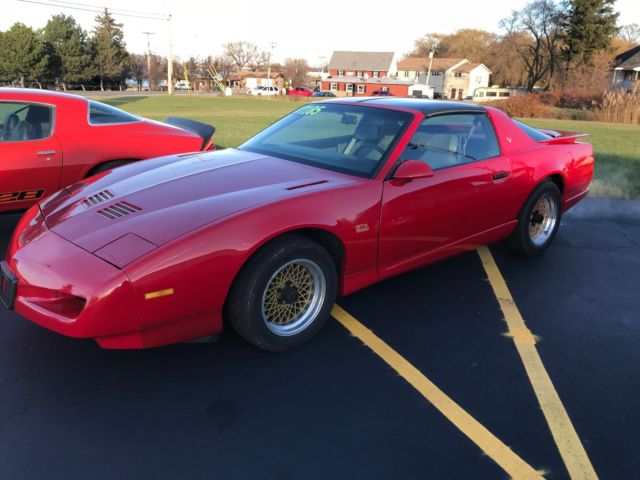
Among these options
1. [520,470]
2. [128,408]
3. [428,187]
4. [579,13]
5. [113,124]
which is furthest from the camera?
[579,13]

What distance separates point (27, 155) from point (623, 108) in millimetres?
25190

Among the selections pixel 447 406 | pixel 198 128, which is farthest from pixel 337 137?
pixel 198 128

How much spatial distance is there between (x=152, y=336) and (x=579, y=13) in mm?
71239

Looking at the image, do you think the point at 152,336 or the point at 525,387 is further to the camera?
the point at 525,387

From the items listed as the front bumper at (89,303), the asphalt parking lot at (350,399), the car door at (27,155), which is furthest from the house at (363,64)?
the front bumper at (89,303)

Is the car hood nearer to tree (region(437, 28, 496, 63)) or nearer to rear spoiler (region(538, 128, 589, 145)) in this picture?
rear spoiler (region(538, 128, 589, 145))

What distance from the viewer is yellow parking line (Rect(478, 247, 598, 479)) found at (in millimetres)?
2285

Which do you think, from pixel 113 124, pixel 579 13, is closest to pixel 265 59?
pixel 579 13

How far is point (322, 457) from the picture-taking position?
224 centimetres

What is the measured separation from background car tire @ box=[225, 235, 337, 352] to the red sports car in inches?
115

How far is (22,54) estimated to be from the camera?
178 ft

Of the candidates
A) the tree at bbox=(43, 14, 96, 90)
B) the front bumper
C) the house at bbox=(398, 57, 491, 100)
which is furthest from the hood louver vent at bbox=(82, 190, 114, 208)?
the house at bbox=(398, 57, 491, 100)

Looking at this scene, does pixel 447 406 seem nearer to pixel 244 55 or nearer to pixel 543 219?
pixel 543 219

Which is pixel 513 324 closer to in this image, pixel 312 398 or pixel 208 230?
pixel 312 398
